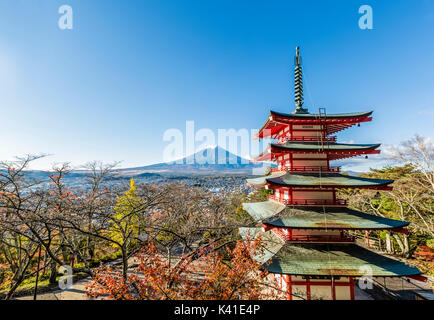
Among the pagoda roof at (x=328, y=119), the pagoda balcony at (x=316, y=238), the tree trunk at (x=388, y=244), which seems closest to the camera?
the pagoda balcony at (x=316, y=238)

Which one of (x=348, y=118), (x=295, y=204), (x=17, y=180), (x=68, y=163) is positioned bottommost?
(x=295, y=204)

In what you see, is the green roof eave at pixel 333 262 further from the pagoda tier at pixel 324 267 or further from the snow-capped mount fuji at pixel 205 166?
the snow-capped mount fuji at pixel 205 166

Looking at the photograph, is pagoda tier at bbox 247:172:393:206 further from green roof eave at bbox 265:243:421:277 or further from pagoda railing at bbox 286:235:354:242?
green roof eave at bbox 265:243:421:277

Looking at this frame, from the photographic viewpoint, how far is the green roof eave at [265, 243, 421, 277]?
7559mm

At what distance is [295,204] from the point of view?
965 cm

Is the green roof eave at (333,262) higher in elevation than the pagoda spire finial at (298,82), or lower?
lower

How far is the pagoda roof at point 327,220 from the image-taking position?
8.09m

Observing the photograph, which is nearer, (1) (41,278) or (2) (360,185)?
(2) (360,185)

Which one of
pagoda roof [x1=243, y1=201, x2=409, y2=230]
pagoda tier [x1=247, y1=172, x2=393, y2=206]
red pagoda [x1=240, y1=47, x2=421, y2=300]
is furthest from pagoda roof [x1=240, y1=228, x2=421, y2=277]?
pagoda tier [x1=247, y1=172, x2=393, y2=206]

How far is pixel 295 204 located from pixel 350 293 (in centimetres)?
457

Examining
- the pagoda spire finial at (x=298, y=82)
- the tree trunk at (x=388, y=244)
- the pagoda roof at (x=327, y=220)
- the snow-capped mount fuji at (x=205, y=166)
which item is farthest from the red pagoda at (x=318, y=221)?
the snow-capped mount fuji at (x=205, y=166)
